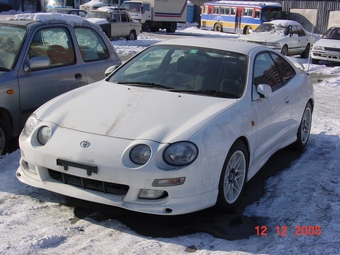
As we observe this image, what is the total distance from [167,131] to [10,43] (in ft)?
9.94

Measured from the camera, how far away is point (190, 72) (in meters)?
5.20

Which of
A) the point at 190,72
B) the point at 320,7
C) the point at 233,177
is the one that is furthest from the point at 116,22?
the point at 233,177

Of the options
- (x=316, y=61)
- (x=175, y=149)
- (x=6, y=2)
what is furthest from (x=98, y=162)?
(x=6, y=2)

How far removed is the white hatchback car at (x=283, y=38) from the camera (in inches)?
744

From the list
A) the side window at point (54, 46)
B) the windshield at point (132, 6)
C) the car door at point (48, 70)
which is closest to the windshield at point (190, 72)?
the car door at point (48, 70)

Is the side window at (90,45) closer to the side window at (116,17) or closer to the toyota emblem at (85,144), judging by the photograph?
the toyota emblem at (85,144)

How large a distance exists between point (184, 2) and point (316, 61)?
2185 cm

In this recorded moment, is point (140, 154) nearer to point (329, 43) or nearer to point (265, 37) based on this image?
point (329, 43)

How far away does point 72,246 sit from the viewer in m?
3.68

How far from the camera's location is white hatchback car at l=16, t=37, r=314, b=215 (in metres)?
3.91

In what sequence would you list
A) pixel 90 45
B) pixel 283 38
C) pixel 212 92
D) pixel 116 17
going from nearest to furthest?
pixel 212 92 < pixel 90 45 < pixel 283 38 < pixel 116 17

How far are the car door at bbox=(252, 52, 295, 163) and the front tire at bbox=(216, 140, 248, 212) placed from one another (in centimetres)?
36
